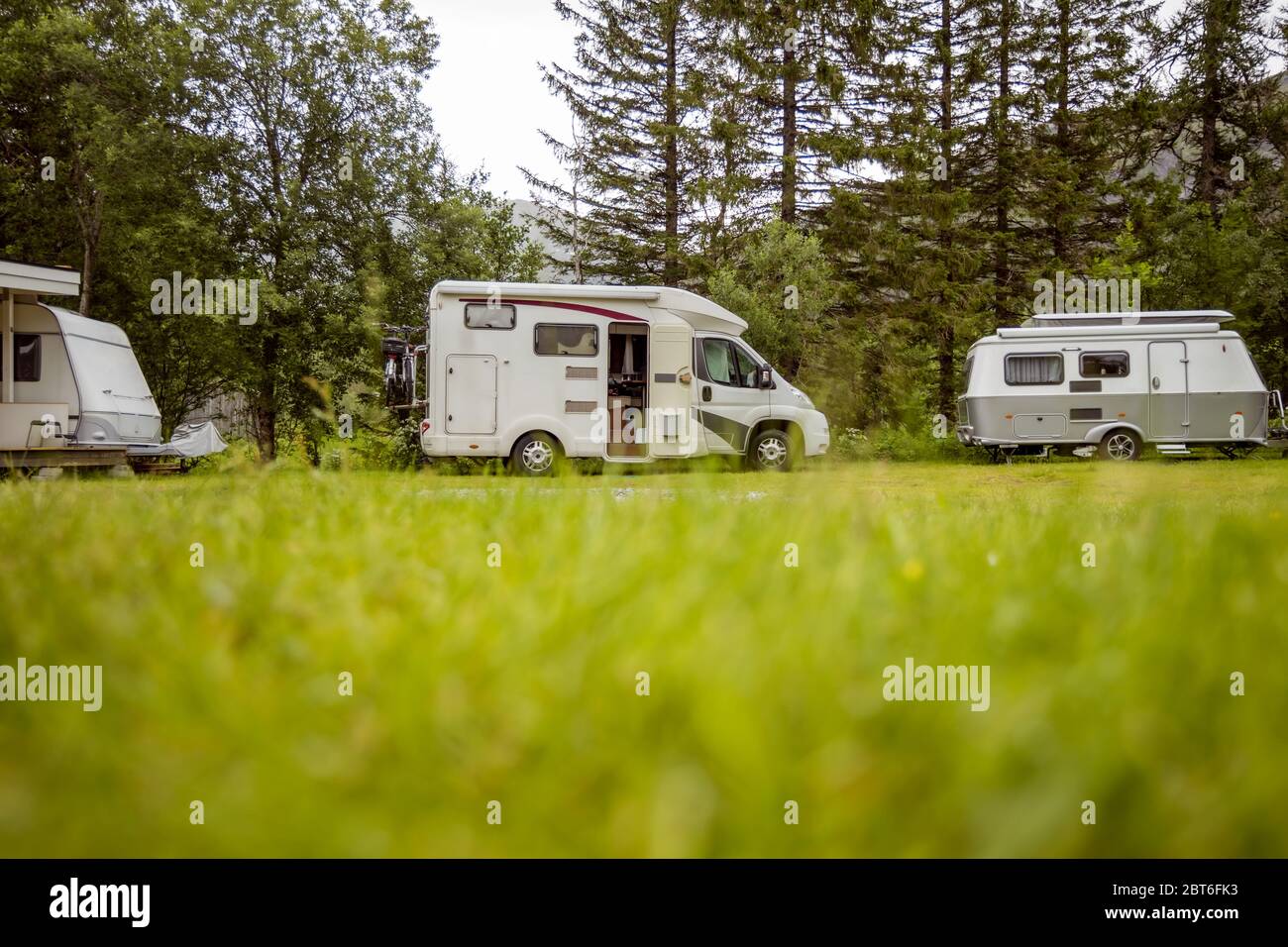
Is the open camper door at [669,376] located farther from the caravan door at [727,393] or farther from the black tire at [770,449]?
the black tire at [770,449]

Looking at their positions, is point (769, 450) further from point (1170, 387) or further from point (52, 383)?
point (52, 383)

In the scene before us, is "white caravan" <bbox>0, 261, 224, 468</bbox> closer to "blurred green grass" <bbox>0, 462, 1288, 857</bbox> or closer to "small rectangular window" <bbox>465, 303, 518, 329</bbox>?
"small rectangular window" <bbox>465, 303, 518, 329</bbox>

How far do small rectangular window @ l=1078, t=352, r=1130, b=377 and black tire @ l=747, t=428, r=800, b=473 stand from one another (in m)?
6.52

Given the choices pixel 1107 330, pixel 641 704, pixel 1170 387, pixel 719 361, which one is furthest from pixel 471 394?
pixel 1170 387

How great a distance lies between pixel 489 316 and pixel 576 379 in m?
1.67

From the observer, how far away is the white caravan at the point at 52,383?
472 inches

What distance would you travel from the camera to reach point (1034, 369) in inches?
632

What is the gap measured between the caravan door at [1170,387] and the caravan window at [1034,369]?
1643mm

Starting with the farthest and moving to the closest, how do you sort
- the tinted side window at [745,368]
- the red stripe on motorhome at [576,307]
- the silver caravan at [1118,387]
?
1. the silver caravan at [1118,387]
2. the tinted side window at [745,368]
3. the red stripe on motorhome at [576,307]

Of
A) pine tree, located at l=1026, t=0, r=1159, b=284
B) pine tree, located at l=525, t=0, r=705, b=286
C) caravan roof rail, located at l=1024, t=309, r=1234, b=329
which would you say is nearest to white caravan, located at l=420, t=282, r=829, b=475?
caravan roof rail, located at l=1024, t=309, r=1234, b=329

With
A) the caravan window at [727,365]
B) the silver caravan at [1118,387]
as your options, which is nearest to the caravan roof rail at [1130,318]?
the silver caravan at [1118,387]

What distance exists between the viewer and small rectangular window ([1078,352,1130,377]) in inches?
618

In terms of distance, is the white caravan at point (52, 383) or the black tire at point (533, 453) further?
the black tire at point (533, 453)
